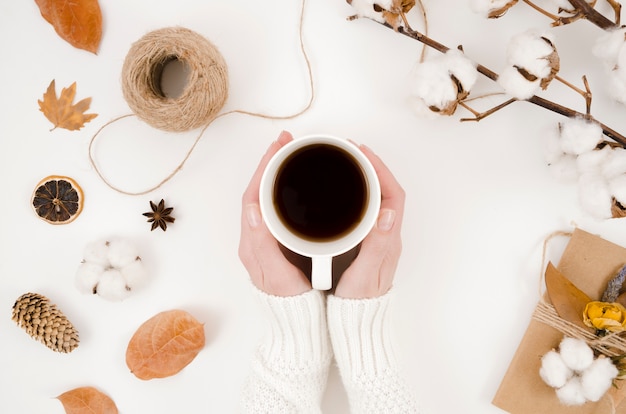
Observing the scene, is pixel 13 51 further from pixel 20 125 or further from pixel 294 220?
pixel 294 220

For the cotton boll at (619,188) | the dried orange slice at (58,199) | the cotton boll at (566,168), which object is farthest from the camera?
the dried orange slice at (58,199)

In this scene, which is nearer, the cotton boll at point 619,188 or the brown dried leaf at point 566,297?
the cotton boll at point 619,188

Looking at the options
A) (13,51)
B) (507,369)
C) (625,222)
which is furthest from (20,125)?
(625,222)

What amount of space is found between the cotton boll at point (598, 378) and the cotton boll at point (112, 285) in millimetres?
770

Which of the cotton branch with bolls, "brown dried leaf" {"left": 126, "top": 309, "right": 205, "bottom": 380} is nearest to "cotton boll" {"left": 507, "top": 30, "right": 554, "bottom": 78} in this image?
the cotton branch with bolls

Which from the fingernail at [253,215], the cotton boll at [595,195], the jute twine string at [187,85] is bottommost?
the fingernail at [253,215]

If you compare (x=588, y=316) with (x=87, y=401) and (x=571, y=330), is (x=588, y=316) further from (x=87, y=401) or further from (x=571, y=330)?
(x=87, y=401)

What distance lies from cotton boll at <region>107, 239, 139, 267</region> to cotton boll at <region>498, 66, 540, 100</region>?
67 cm

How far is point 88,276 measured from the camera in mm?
887

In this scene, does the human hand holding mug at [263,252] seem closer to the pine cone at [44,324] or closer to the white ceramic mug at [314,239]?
the white ceramic mug at [314,239]

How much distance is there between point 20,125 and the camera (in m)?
0.93

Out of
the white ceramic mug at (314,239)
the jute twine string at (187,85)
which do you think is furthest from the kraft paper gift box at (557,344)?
the jute twine string at (187,85)

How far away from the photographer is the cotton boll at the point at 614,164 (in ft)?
2.42

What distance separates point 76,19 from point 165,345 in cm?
59
